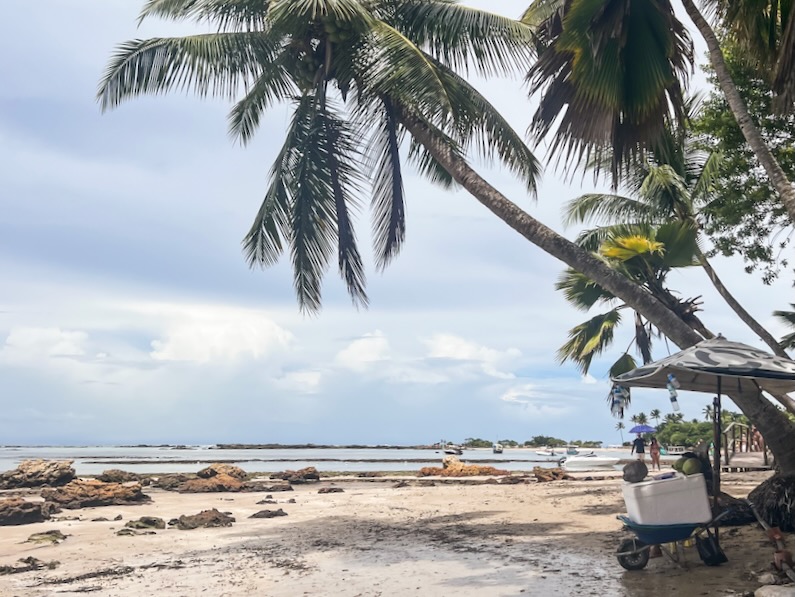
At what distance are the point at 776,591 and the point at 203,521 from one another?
33.7 feet

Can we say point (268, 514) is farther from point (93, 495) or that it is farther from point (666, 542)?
point (666, 542)

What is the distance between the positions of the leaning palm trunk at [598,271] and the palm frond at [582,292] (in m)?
4.90

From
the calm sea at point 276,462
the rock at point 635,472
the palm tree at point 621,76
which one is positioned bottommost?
the calm sea at point 276,462

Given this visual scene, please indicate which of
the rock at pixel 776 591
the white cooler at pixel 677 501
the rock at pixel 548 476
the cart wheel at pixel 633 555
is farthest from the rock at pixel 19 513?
the rock at pixel 548 476

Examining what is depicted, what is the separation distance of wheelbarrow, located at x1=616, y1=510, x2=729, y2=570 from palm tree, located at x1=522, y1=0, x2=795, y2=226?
390cm

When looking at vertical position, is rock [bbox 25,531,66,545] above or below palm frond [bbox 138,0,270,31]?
below

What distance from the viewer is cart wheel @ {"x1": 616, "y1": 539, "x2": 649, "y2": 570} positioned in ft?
26.4

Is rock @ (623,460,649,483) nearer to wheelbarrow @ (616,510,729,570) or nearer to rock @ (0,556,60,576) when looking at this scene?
wheelbarrow @ (616,510,729,570)

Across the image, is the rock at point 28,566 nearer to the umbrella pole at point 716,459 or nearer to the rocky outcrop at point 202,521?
the rocky outcrop at point 202,521

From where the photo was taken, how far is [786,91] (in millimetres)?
7754

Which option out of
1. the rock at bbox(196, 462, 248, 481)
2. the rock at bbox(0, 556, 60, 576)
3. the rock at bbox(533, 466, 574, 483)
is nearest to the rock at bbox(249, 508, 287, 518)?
the rock at bbox(0, 556, 60, 576)

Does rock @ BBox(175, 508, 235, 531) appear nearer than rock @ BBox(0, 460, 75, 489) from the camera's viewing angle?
Yes

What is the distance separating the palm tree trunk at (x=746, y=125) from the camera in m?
8.20

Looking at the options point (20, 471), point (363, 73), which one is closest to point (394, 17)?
point (363, 73)
